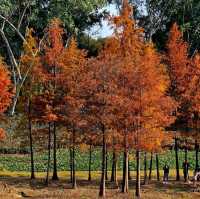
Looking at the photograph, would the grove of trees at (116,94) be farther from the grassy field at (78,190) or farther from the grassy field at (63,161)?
the grassy field at (63,161)

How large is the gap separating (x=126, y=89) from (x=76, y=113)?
4.60m

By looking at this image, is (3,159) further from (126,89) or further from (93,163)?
(126,89)

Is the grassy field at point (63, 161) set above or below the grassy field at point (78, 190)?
above

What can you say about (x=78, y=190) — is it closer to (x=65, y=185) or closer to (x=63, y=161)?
(x=65, y=185)

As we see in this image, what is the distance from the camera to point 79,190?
4656 cm

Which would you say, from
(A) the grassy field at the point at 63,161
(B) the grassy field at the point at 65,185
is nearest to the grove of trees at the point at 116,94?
(B) the grassy field at the point at 65,185

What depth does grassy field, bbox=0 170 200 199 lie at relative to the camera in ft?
141

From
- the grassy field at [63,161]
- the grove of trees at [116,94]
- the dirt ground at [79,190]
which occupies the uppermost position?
the grove of trees at [116,94]

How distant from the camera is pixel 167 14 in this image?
81.7 meters

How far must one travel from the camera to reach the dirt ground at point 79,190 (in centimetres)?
4300

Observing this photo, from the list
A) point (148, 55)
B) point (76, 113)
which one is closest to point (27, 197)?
point (76, 113)

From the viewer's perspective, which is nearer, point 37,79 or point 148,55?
point 148,55

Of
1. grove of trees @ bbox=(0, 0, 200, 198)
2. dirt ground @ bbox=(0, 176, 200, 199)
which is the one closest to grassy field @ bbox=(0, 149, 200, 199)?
dirt ground @ bbox=(0, 176, 200, 199)

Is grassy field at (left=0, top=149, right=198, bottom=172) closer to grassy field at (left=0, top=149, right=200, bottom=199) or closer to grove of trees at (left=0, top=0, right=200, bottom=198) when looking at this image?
grassy field at (left=0, top=149, right=200, bottom=199)
